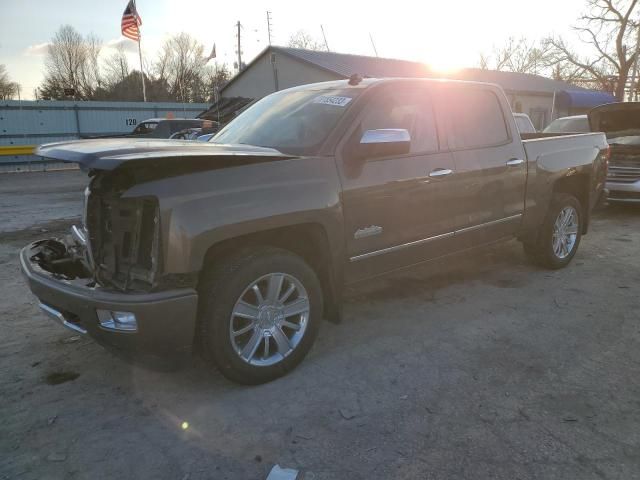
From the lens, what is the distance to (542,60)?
45.7m

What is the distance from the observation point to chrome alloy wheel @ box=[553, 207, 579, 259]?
539 cm

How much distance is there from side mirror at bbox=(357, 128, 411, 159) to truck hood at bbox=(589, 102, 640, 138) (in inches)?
291

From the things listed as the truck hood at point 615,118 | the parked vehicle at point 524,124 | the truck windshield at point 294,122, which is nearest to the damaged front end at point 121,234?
the truck windshield at point 294,122

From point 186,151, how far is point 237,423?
1.55m

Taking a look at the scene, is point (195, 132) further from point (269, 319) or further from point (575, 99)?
point (575, 99)

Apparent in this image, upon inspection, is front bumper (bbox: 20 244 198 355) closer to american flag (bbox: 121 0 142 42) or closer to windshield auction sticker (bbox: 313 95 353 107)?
windshield auction sticker (bbox: 313 95 353 107)

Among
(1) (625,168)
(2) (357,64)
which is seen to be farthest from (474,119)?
(2) (357,64)

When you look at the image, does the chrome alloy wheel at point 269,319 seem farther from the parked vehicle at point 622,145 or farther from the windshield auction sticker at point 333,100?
the parked vehicle at point 622,145

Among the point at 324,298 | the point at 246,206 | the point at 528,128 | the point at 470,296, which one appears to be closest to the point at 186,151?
the point at 246,206

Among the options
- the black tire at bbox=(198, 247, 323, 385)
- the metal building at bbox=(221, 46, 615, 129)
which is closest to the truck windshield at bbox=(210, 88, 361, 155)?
the black tire at bbox=(198, 247, 323, 385)

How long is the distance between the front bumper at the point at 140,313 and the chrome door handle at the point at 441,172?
2131mm

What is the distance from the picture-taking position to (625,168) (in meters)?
8.78

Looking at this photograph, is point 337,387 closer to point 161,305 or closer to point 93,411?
point 161,305

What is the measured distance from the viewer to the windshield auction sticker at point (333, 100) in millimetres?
3674
